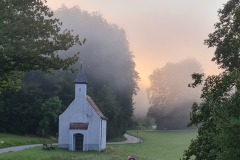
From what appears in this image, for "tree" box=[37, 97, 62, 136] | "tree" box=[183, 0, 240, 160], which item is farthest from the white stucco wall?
"tree" box=[183, 0, 240, 160]

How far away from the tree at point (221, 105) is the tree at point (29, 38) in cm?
759

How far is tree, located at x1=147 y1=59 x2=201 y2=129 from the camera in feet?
378

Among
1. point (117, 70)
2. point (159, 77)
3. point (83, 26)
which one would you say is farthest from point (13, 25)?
point (159, 77)

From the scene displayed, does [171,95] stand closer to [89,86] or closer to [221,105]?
[89,86]

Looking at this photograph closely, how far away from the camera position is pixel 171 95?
119m

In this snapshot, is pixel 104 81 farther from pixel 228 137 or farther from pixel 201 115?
pixel 228 137

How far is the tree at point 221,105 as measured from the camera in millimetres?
10680

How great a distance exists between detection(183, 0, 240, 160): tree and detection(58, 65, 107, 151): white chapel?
3419 centimetres

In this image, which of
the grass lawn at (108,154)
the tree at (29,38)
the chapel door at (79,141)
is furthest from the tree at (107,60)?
the tree at (29,38)

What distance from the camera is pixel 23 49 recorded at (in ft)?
65.8

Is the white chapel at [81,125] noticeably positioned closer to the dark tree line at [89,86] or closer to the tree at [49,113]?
the tree at [49,113]

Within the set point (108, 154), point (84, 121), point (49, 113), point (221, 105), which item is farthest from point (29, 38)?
point (49, 113)

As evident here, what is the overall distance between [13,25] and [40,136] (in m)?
52.1

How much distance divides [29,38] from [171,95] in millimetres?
100559
